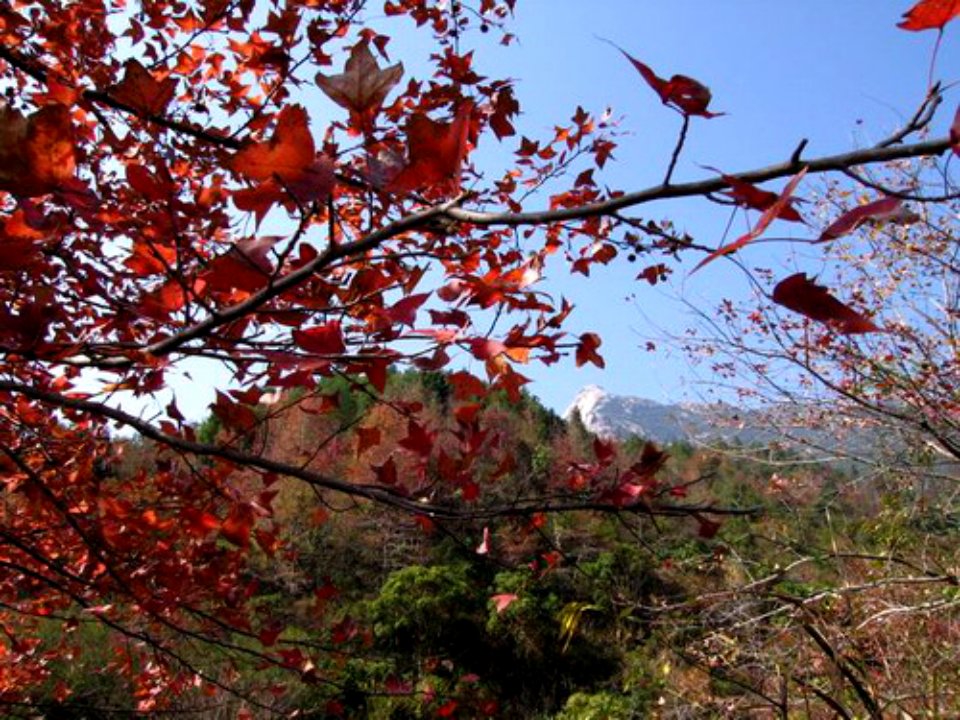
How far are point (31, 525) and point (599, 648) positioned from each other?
31.9 feet

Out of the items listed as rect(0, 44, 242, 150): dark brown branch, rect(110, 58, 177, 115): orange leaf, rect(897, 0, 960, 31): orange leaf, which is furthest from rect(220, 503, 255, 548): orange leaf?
rect(897, 0, 960, 31): orange leaf

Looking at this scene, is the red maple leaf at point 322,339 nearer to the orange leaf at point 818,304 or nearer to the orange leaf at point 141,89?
the orange leaf at point 141,89

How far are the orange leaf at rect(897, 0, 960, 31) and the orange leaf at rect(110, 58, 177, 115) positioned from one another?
815mm

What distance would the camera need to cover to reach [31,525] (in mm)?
2885

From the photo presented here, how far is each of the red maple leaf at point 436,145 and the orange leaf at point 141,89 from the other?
441 millimetres

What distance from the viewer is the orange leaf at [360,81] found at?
0.62 metres

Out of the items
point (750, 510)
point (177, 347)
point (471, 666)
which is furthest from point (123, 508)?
point (471, 666)

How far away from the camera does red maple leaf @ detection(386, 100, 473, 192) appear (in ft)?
1.94

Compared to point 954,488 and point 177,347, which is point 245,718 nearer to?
point 177,347

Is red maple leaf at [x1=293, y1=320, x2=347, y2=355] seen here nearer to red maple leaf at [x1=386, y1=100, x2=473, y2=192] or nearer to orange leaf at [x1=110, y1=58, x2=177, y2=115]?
red maple leaf at [x1=386, y1=100, x2=473, y2=192]

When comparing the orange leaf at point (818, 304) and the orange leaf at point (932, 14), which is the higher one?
the orange leaf at point (932, 14)

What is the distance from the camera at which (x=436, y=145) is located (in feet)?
1.97

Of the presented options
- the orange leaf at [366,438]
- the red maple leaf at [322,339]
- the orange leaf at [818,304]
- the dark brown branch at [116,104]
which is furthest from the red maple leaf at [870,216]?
the dark brown branch at [116,104]

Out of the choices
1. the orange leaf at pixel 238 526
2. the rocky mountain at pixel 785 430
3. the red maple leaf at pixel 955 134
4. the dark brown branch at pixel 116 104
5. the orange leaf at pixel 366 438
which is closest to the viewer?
A: the red maple leaf at pixel 955 134
